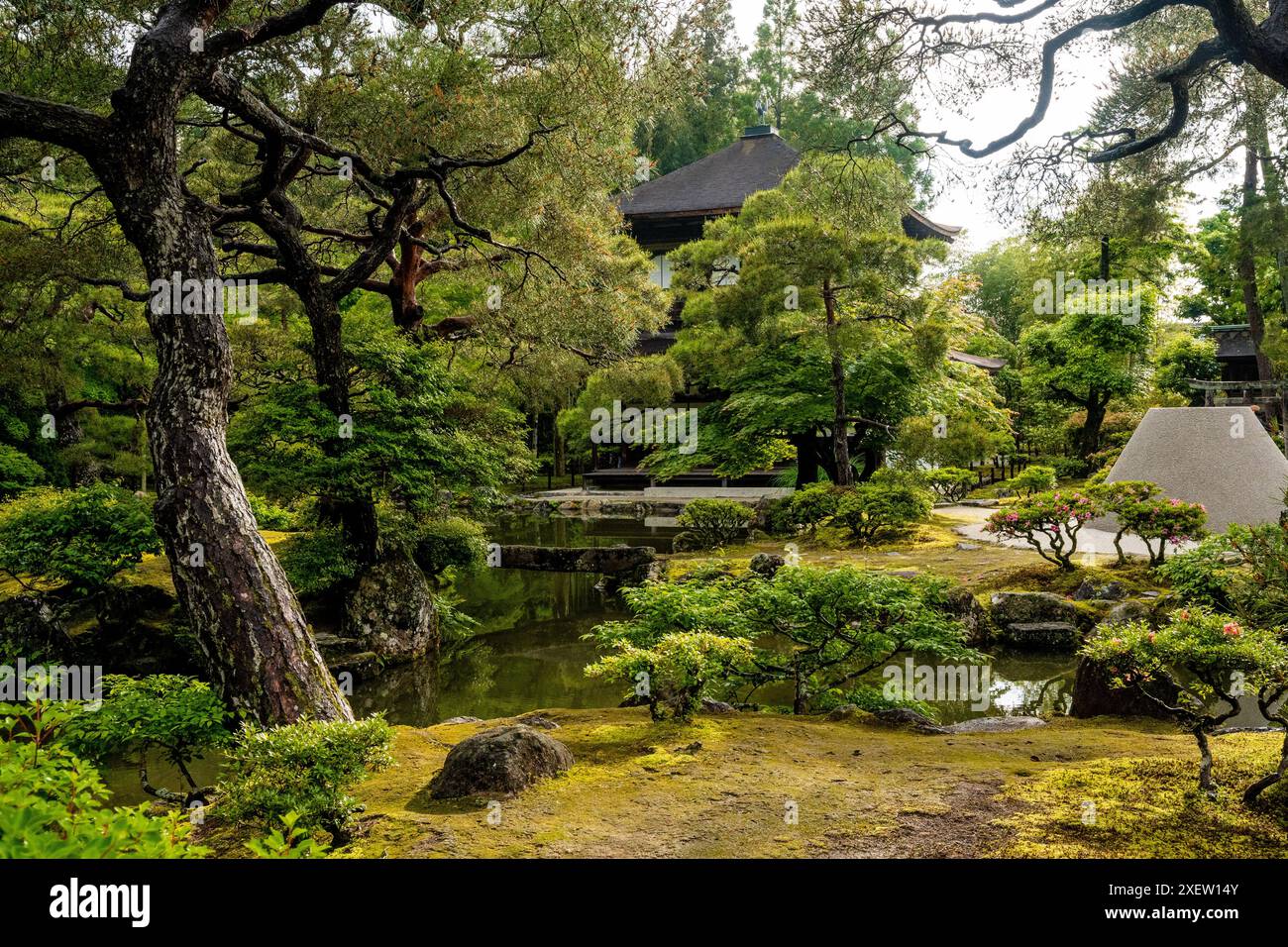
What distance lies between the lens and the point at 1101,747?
4805mm

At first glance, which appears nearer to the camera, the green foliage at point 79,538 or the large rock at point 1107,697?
the large rock at point 1107,697

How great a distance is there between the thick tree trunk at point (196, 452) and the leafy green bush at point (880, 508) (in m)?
9.67

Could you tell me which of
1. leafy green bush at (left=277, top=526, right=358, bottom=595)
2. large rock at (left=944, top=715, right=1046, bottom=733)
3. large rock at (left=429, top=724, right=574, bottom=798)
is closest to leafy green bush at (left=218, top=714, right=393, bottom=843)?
large rock at (left=429, top=724, right=574, bottom=798)

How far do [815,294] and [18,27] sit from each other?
1124cm

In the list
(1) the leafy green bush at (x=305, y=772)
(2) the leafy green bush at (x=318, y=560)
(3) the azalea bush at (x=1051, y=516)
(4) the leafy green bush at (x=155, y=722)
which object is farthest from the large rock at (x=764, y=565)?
(1) the leafy green bush at (x=305, y=772)

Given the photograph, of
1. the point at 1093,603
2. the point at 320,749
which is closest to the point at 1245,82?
the point at 1093,603

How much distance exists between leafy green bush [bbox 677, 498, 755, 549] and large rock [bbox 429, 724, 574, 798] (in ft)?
33.8

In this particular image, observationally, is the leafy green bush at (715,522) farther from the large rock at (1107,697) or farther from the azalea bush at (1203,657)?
the azalea bush at (1203,657)

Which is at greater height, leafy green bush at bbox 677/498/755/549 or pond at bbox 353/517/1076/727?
leafy green bush at bbox 677/498/755/549

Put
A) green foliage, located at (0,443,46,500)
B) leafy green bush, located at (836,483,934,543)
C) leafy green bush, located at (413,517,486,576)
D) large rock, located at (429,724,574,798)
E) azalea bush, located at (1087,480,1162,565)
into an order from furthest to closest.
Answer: leafy green bush, located at (836,483,934,543)
green foliage, located at (0,443,46,500)
leafy green bush, located at (413,517,486,576)
azalea bush, located at (1087,480,1162,565)
large rock, located at (429,724,574,798)

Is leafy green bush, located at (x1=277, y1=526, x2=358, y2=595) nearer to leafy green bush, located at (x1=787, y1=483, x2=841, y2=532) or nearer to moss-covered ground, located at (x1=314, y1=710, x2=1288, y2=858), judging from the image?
moss-covered ground, located at (x1=314, y1=710, x2=1288, y2=858)

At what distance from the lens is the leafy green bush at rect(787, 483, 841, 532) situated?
554 inches

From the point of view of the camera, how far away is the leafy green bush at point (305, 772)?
3393 mm

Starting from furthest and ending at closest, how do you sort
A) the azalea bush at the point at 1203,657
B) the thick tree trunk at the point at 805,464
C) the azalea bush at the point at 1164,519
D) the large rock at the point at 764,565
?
the thick tree trunk at the point at 805,464, the large rock at the point at 764,565, the azalea bush at the point at 1164,519, the azalea bush at the point at 1203,657
